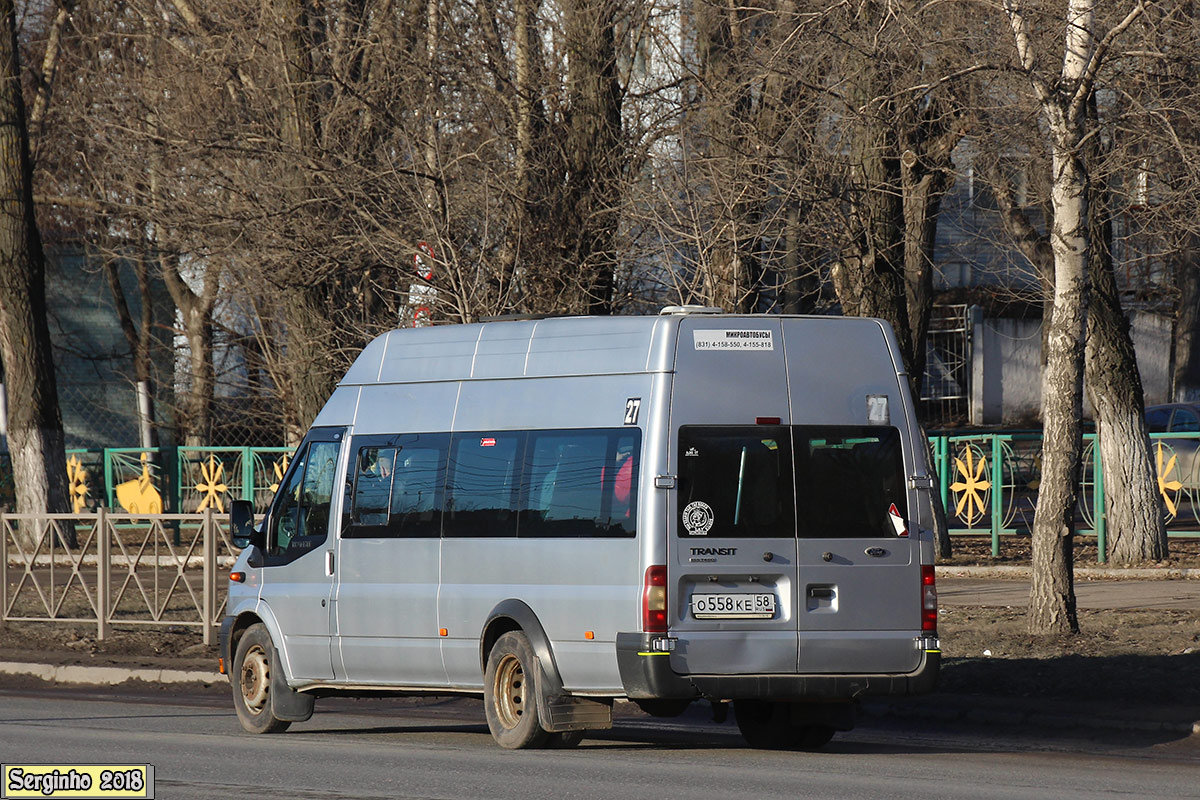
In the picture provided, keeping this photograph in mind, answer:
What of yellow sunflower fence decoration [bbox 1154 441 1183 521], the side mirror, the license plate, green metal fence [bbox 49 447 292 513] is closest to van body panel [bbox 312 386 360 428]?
the side mirror

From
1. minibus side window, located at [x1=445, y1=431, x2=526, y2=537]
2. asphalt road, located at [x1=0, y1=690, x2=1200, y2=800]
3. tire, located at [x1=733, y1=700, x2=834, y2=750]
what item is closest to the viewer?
asphalt road, located at [x1=0, y1=690, x2=1200, y2=800]

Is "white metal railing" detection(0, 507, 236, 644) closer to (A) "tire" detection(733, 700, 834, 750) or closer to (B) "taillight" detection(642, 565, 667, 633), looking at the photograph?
(A) "tire" detection(733, 700, 834, 750)

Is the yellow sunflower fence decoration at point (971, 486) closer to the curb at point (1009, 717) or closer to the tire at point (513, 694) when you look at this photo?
the curb at point (1009, 717)

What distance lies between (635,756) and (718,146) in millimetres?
8373

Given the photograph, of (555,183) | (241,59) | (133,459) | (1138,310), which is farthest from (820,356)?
(1138,310)

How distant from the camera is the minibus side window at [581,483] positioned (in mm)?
9383

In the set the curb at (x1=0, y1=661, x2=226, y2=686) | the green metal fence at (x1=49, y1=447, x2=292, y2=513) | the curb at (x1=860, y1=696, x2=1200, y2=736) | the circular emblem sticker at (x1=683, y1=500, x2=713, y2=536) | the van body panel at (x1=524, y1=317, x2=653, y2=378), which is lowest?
the curb at (x1=0, y1=661, x2=226, y2=686)

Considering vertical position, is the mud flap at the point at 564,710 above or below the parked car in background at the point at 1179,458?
below

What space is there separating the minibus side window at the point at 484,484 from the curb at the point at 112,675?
4.85 m

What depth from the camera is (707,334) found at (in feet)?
31.3

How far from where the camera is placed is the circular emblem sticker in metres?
9.20

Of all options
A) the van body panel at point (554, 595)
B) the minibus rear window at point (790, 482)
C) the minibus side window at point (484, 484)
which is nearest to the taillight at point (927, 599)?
the minibus rear window at point (790, 482)

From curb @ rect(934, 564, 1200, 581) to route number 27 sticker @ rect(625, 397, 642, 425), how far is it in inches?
371

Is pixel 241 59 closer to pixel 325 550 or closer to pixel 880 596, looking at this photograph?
pixel 325 550
